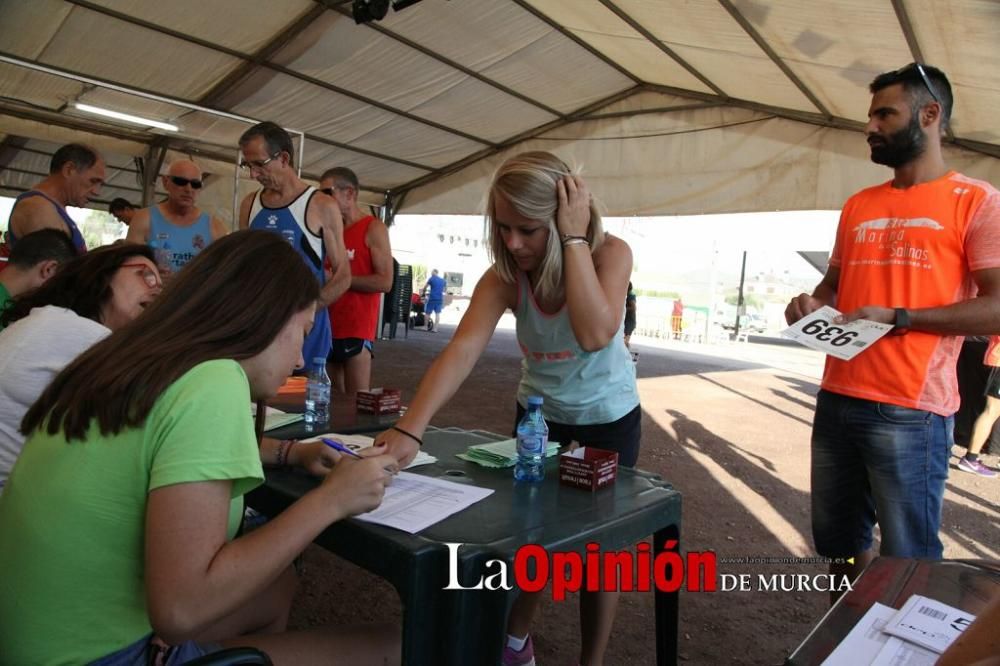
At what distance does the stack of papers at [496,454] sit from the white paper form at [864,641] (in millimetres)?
840

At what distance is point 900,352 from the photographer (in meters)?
1.81

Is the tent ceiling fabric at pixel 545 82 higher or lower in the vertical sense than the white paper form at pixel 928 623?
higher

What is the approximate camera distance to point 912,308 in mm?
1804

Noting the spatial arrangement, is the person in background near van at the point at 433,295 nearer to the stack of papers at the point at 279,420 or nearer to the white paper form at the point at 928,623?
the stack of papers at the point at 279,420

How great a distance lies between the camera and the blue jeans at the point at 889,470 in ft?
5.84

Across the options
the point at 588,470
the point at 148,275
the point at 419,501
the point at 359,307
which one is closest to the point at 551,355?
the point at 588,470

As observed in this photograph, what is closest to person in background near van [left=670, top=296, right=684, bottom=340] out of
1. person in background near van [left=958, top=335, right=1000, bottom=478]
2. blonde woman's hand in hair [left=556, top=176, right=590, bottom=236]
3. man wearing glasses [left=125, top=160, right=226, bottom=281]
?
person in background near van [left=958, top=335, right=1000, bottom=478]

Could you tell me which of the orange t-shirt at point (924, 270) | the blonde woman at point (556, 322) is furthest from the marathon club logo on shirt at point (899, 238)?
the blonde woman at point (556, 322)

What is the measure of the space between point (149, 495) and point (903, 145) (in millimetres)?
2004

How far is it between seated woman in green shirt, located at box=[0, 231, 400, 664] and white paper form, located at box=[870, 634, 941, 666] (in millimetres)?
795

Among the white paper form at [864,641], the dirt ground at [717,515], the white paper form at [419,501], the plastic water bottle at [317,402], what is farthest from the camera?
the dirt ground at [717,515]

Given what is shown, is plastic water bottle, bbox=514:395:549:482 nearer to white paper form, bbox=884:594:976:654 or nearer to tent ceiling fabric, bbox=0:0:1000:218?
white paper form, bbox=884:594:976:654

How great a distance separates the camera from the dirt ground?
2.47 metres

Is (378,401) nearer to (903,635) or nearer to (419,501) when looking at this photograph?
(419,501)
